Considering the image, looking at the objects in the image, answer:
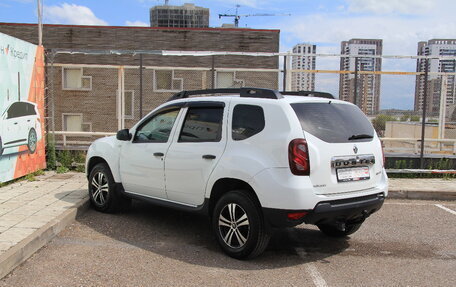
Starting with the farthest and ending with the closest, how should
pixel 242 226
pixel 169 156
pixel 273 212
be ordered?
pixel 169 156, pixel 242 226, pixel 273 212

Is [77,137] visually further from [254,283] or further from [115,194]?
[254,283]

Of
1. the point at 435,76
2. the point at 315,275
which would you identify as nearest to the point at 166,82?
the point at 435,76

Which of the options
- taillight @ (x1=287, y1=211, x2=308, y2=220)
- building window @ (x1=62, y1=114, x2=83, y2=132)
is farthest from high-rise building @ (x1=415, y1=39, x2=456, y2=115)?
building window @ (x1=62, y1=114, x2=83, y2=132)

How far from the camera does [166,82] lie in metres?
12.7

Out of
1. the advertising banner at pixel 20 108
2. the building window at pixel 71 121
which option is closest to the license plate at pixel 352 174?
the advertising banner at pixel 20 108

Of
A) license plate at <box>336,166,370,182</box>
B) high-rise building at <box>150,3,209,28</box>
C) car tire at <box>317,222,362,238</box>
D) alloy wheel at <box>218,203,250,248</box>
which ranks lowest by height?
car tire at <box>317,222,362,238</box>

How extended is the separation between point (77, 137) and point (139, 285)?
7.70 meters

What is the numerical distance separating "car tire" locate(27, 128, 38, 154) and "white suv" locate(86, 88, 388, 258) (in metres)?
4.32

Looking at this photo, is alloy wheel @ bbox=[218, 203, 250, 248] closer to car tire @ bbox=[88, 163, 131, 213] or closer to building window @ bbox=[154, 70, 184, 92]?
car tire @ bbox=[88, 163, 131, 213]

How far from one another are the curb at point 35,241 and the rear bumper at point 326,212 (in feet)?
8.51

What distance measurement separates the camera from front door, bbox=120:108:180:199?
5.75m

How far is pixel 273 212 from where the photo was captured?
4430 mm

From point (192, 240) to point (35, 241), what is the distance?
1.86 metres

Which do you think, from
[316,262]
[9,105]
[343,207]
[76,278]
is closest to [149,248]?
[76,278]
